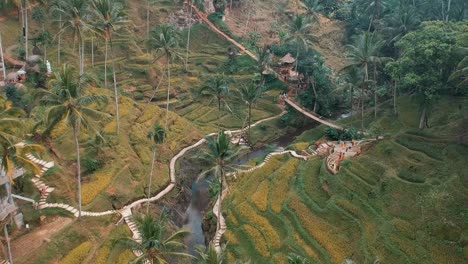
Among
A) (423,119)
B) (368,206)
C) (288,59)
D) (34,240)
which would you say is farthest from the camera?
(288,59)

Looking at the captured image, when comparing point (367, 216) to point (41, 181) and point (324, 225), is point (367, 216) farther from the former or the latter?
point (41, 181)

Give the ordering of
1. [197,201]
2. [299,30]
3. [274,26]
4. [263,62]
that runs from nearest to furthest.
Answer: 1. [197,201]
2. [263,62]
3. [299,30]
4. [274,26]

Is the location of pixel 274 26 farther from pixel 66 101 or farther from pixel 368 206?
pixel 66 101

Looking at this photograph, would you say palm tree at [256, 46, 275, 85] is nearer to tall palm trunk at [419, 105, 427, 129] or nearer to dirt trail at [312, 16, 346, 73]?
dirt trail at [312, 16, 346, 73]

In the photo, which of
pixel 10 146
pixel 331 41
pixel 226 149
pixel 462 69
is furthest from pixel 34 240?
pixel 331 41

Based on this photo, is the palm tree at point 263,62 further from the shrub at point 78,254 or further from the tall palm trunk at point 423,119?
the shrub at point 78,254

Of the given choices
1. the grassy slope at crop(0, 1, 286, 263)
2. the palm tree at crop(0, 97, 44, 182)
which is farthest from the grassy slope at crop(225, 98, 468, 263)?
the palm tree at crop(0, 97, 44, 182)
